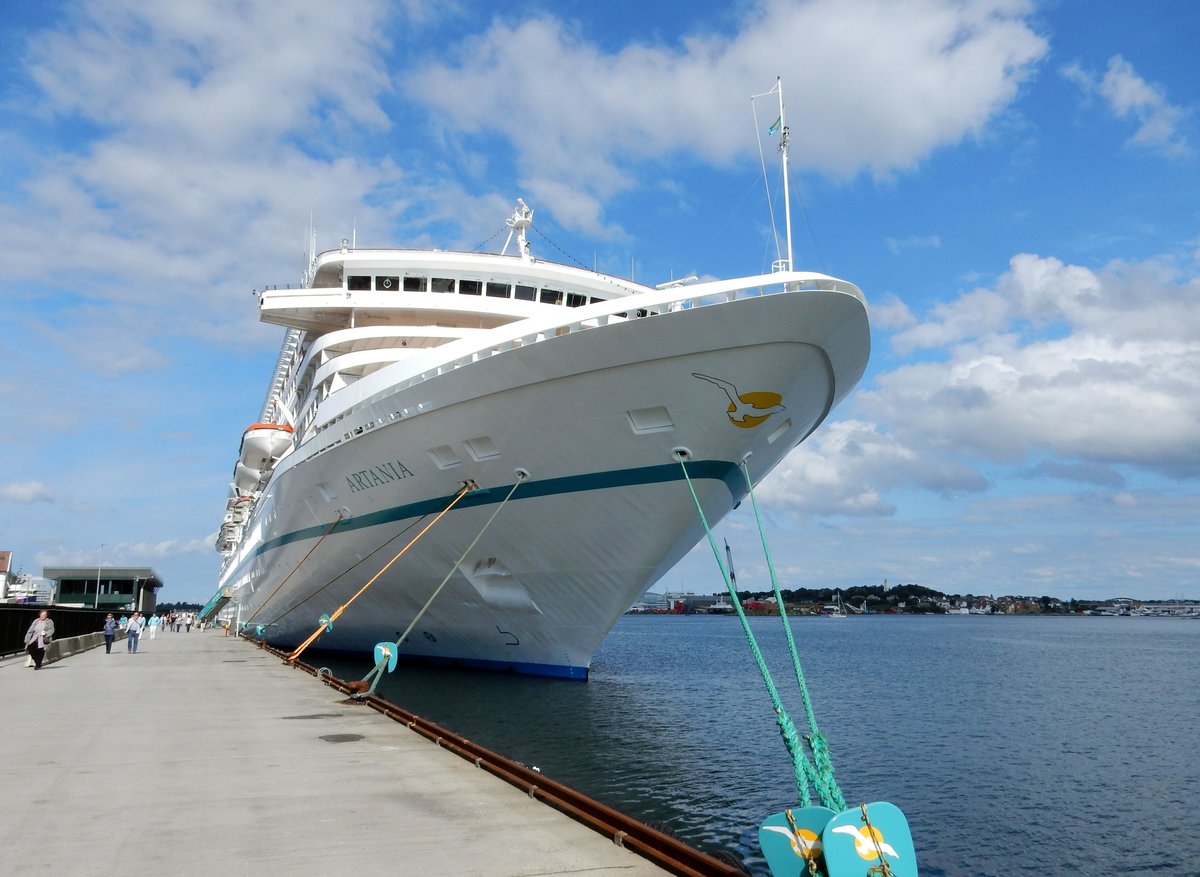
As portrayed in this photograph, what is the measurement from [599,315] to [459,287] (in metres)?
8.62

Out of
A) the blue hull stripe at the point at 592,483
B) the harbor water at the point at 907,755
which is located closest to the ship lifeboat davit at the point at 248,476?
the harbor water at the point at 907,755

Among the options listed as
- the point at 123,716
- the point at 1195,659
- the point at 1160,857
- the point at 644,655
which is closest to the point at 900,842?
the point at 1160,857

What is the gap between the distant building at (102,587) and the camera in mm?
80438

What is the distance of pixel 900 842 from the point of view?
172 inches

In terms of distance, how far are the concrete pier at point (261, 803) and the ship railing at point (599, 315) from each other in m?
5.30

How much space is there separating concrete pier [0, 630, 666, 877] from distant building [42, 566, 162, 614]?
78.3 meters

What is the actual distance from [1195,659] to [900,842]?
50124 millimetres

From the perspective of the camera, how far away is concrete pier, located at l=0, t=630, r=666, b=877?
4.96m

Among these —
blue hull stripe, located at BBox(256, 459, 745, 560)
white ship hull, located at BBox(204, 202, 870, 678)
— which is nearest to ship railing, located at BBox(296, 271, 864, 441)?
white ship hull, located at BBox(204, 202, 870, 678)

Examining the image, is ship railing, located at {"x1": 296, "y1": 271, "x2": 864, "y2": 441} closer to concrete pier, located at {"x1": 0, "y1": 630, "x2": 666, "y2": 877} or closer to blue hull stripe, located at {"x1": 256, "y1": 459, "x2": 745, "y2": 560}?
blue hull stripe, located at {"x1": 256, "y1": 459, "x2": 745, "y2": 560}

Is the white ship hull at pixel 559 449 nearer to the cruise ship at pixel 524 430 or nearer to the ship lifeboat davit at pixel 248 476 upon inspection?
the cruise ship at pixel 524 430

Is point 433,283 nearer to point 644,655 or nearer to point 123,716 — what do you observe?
point 123,716

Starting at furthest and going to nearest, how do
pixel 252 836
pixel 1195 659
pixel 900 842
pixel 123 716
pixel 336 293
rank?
pixel 1195 659, pixel 336 293, pixel 123 716, pixel 252 836, pixel 900 842

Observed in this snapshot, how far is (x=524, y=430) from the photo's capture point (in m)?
13.4
